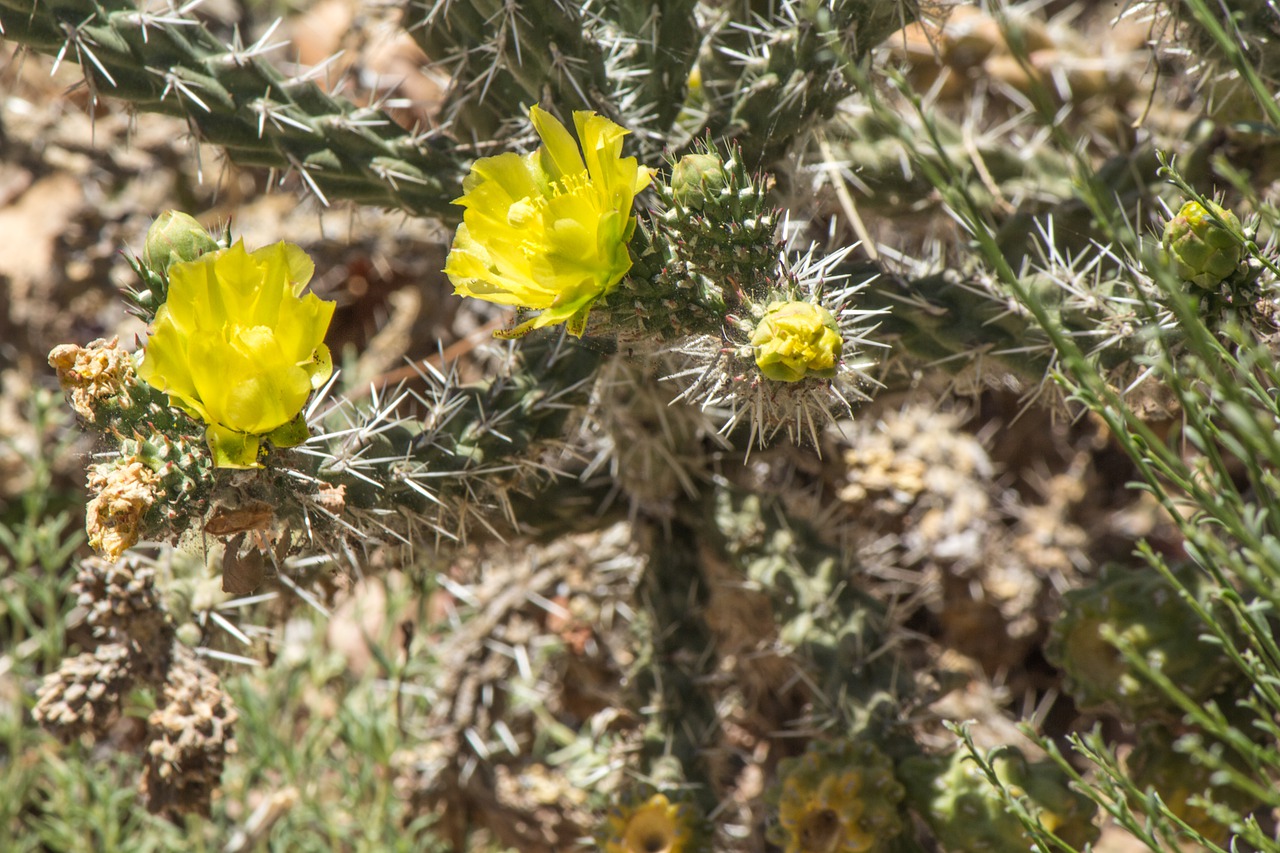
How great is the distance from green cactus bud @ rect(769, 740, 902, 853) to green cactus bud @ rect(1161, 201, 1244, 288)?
0.82 metres

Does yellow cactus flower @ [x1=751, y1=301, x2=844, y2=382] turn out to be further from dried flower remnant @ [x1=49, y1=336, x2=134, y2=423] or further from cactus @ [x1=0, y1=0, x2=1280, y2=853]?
dried flower remnant @ [x1=49, y1=336, x2=134, y2=423]

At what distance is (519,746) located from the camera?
7.57ft

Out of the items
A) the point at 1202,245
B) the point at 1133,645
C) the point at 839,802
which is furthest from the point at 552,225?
the point at 1133,645

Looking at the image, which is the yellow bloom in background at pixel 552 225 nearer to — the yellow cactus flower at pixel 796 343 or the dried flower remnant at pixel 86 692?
the yellow cactus flower at pixel 796 343

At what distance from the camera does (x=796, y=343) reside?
1.15m

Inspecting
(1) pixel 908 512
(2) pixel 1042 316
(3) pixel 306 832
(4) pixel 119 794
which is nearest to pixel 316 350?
(2) pixel 1042 316

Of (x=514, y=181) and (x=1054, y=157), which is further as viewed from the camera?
(x=1054, y=157)

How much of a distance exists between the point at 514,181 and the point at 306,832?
1476 mm

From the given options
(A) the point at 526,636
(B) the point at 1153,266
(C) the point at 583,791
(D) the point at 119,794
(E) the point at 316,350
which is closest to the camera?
(B) the point at 1153,266

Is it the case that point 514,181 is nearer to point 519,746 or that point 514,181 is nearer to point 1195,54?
point 1195,54

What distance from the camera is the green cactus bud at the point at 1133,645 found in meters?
1.57

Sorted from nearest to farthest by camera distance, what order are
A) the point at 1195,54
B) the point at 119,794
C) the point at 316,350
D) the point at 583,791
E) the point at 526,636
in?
the point at 316,350
the point at 1195,54
the point at 119,794
the point at 583,791
the point at 526,636

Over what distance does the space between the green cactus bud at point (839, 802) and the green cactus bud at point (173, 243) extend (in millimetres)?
1133

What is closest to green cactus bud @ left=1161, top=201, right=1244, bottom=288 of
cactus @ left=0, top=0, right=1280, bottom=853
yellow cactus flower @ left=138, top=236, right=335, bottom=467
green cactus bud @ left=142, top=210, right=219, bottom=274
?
cactus @ left=0, top=0, right=1280, bottom=853
